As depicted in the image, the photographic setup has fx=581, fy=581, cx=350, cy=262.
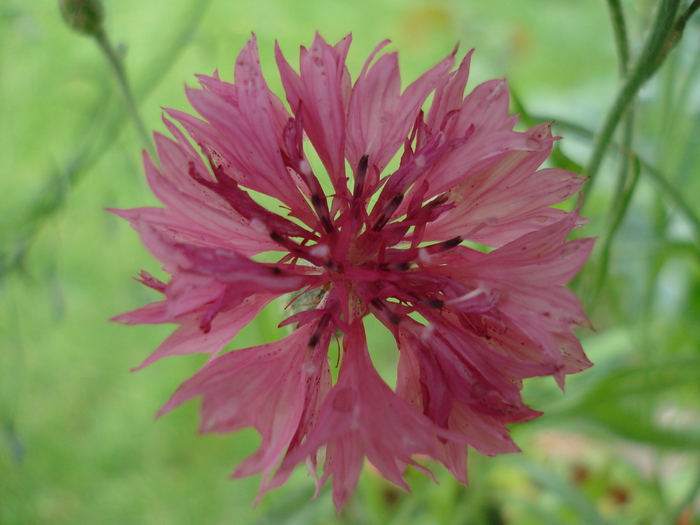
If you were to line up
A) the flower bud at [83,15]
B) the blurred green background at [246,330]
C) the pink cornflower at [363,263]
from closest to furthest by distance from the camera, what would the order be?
the pink cornflower at [363,263]
the flower bud at [83,15]
the blurred green background at [246,330]

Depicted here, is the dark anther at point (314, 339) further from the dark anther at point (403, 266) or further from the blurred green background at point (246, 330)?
the blurred green background at point (246, 330)

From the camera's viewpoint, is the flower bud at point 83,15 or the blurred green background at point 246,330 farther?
the blurred green background at point 246,330

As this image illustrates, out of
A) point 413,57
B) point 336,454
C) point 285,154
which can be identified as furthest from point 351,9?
point 336,454

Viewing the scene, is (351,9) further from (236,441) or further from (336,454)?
(336,454)

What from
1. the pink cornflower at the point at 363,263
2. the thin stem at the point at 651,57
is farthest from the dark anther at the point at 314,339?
the thin stem at the point at 651,57

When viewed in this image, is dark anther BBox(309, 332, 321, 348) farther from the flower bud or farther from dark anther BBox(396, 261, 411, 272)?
the flower bud

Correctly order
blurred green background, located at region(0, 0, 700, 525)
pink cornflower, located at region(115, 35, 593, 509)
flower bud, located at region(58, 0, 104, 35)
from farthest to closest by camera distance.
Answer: blurred green background, located at region(0, 0, 700, 525) < flower bud, located at region(58, 0, 104, 35) < pink cornflower, located at region(115, 35, 593, 509)

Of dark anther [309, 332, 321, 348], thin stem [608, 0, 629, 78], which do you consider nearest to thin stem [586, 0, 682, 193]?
thin stem [608, 0, 629, 78]
